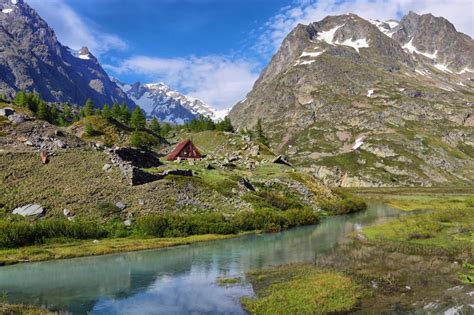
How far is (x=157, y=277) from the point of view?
47.3 m

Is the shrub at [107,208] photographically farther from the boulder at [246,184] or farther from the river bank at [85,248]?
the boulder at [246,184]

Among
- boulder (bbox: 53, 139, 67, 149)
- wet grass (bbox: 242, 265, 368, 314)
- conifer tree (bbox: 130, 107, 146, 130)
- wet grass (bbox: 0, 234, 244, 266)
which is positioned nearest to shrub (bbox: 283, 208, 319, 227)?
wet grass (bbox: 0, 234, 244, 266)

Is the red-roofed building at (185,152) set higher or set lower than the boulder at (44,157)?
higher

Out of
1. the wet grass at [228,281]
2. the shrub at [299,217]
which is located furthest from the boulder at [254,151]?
the wet grass at [228,281]

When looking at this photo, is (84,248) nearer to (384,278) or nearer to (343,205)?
(384,278)

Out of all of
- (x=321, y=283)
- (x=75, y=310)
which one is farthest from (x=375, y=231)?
(x=75, y=310)

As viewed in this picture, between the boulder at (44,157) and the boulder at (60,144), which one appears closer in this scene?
the boulder at (44,157)

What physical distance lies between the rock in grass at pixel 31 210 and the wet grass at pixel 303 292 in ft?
125

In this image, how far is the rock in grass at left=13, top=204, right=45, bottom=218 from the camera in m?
66.8

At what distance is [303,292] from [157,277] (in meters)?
17.0

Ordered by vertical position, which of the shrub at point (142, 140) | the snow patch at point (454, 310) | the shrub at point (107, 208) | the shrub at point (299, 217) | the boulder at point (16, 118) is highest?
the shrub at point (142, 140)

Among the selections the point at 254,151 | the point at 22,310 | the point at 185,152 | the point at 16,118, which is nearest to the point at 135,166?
the point at 16,118

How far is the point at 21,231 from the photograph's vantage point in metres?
60.3

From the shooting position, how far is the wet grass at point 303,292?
35438mm
